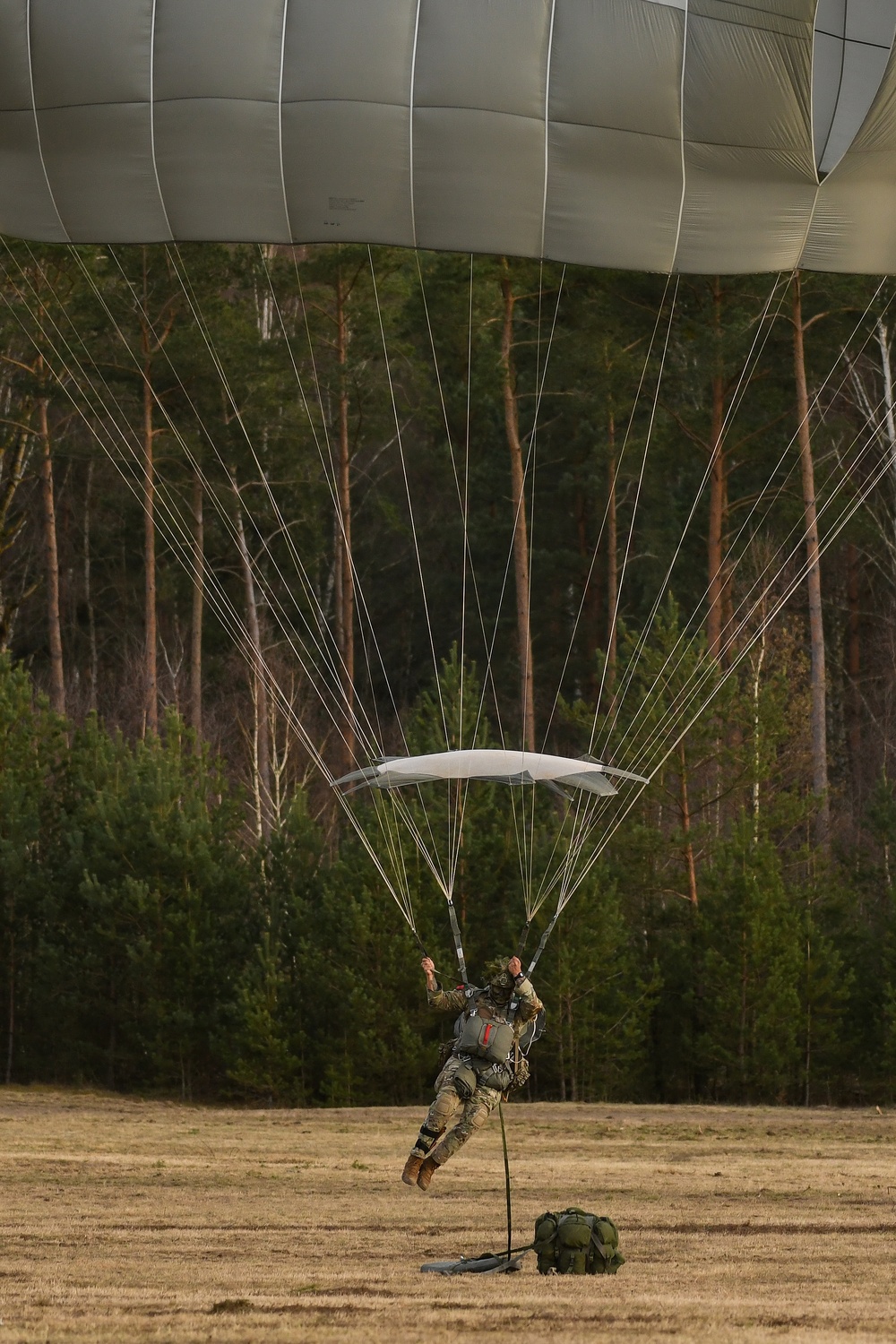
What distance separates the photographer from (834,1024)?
20.5m

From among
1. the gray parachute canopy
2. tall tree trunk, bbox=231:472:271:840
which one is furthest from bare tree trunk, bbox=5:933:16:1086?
the gray parachute canopy

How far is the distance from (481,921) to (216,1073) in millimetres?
3731

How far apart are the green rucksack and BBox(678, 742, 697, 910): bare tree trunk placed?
13.0 metres

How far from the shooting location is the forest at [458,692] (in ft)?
67.2

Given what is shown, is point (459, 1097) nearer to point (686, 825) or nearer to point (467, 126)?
point (467, 126)

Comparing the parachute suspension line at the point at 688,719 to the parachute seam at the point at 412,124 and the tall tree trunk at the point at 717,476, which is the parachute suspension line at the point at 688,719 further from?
the tall tree trunk at the point at 717,476

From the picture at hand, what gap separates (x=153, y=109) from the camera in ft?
32.1

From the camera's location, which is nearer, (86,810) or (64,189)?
(64,189)

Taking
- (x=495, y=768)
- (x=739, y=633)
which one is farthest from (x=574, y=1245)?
(x=739, y=633)

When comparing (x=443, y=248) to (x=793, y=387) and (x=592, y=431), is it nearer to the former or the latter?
(x=793, y=387)

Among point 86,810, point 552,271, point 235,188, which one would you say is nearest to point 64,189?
point 235,188

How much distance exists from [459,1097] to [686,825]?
523 inches

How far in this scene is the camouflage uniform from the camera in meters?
8.47

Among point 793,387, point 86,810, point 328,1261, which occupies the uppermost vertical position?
point 793,387
